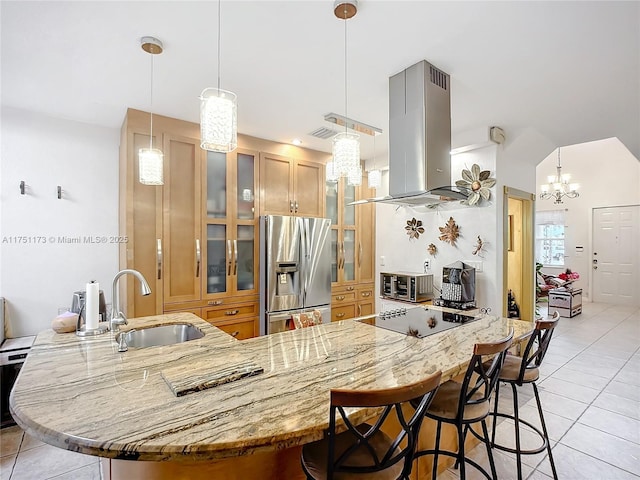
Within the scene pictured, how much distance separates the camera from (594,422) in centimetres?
261

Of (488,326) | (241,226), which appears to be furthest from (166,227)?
(488,326)

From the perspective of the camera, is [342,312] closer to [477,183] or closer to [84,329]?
[477,183]

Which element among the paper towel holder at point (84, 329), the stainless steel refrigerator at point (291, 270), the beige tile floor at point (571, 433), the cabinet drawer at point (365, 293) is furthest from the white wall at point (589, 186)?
the paper towel holder at point (84, 329)

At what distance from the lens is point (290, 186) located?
395cm

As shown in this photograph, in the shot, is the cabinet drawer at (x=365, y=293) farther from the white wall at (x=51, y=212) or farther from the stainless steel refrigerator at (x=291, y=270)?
the white wall at (x=51, y=212)

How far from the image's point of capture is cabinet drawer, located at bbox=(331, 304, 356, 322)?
4336 mm

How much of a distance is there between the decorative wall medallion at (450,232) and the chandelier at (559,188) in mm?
4794

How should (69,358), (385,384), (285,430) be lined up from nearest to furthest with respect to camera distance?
(285,430) < (385,384) < (69,358)

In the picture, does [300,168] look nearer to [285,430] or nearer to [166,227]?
[166,227]

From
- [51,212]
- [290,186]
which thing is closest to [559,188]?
[290,186]

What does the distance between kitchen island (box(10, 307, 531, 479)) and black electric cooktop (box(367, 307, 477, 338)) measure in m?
0.12

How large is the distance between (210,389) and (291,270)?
2.46 metres

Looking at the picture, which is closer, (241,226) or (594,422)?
(594,422)

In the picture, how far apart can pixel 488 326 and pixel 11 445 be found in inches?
138
